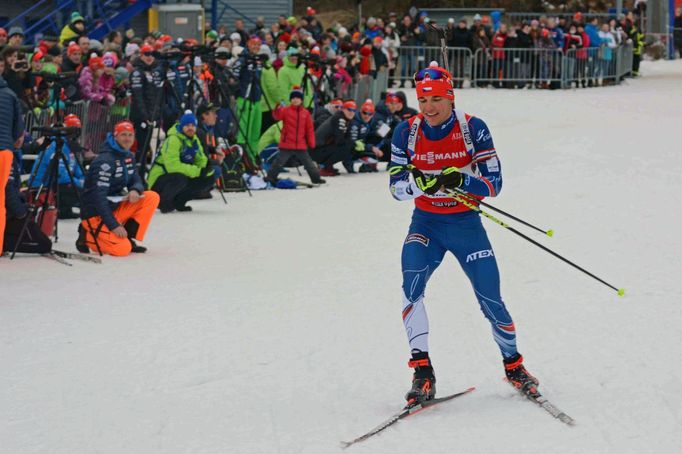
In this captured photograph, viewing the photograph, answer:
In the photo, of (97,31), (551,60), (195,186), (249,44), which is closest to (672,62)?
(551,60)

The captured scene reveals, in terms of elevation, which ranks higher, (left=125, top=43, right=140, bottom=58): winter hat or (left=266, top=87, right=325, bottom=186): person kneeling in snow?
(left=125, top=43, right=140, bottom=58): winter hat

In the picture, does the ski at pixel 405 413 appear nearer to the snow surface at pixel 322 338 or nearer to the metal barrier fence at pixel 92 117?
the snow surface at pixel 322 338

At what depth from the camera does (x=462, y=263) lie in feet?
23.2

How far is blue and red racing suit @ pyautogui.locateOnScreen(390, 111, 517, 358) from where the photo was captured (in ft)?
22.6

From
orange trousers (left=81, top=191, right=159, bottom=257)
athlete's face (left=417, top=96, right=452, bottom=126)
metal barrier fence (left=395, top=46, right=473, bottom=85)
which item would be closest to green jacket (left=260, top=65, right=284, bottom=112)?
orange trousers (left=81, top=191, right=159, bottom=257)

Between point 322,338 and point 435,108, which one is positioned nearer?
point 435,108

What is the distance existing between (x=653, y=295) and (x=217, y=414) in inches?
178

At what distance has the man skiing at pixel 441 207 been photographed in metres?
6.85

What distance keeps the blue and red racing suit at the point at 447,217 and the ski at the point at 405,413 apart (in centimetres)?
28

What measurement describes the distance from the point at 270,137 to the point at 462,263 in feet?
41.4

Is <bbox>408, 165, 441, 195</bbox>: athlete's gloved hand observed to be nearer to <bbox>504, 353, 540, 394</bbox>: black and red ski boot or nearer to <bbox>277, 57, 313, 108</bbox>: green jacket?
<bbox>504, 353, 540, 394</bbox>: black and red ski boot

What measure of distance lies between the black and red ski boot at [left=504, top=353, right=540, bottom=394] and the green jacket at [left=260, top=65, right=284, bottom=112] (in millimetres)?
13600

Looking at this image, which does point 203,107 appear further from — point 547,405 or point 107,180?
point 547,405

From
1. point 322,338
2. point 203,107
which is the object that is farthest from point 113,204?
point 322,338
